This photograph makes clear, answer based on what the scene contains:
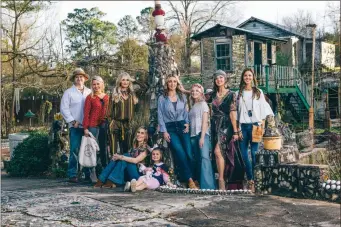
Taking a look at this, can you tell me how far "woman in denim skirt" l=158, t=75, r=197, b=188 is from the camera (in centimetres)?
760

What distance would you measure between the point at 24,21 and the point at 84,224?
Answer: 21704 mm

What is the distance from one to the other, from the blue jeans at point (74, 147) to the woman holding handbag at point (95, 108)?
9.4 inches

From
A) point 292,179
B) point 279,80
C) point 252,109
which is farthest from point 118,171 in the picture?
point 279,80

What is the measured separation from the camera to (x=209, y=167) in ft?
24.6

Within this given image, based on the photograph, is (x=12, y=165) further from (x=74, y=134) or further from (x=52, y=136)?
(x=74, y=134)

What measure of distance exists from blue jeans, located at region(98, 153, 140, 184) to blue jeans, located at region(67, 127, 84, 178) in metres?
0.89

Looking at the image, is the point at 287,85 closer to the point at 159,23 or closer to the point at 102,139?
the point at 159,23

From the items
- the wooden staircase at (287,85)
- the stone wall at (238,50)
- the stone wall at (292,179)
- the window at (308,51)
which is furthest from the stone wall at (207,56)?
the stone wall at (292,179)

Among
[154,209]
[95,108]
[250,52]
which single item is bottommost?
[154,209]

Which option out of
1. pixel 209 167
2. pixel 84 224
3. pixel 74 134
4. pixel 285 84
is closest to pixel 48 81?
pixel 285 84

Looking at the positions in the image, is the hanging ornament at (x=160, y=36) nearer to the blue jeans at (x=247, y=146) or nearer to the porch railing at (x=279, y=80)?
the blue jeans at (x=247, y=146)

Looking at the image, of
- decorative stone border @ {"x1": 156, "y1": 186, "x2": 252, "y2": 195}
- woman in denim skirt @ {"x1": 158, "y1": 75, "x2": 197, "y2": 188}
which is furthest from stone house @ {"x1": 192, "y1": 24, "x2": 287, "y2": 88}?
decorative stone border @ {"x1": 156, "y1": 186, "x2": 252, "y2": 195}

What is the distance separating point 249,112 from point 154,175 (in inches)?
66.2

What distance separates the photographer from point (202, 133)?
24.5 ft
